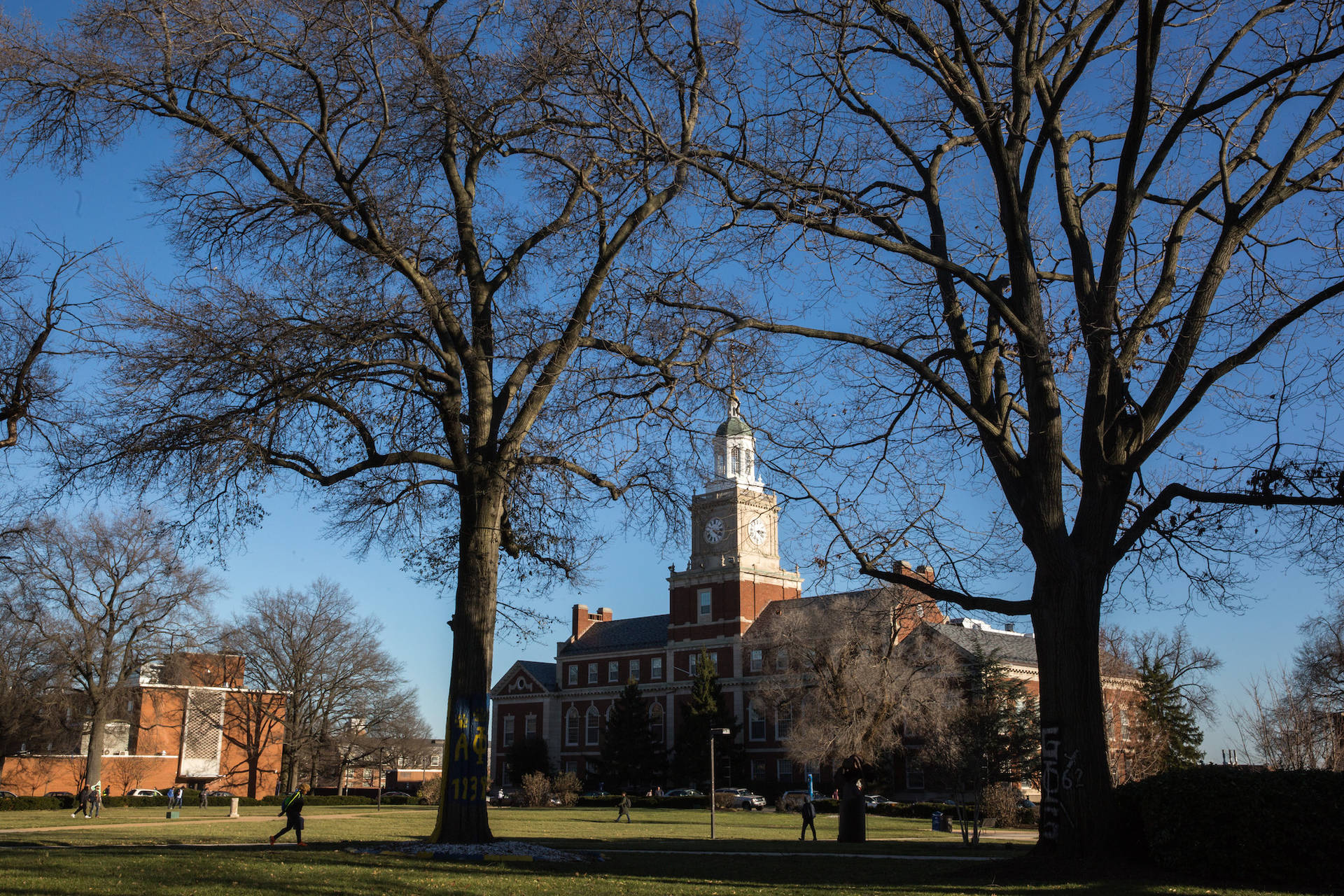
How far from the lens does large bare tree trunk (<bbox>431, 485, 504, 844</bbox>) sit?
15.2 m

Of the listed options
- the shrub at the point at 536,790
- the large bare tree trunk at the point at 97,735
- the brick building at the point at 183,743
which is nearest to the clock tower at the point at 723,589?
A: the shrub at the point at 536,790

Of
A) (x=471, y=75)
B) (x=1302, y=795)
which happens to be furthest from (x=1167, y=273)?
(x=471, y=75)

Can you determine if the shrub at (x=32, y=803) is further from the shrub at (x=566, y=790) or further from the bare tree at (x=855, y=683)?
the bare tree at (x=855, y=683)

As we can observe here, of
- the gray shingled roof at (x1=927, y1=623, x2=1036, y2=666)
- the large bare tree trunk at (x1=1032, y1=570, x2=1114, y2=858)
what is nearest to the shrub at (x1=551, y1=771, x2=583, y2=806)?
the gray shingled roof at (x1=927, y1=623, x2=1036, y2=666)

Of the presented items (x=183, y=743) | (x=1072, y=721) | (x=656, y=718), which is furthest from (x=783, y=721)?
(x=1072, y=721)

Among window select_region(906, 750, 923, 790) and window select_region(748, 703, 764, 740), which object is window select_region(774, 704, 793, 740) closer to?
window select_region(748, 703, 764, 740)

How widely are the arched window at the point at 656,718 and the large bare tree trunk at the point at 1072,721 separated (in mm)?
64763

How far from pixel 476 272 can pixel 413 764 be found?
318ft

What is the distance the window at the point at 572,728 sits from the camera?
83.5 metres

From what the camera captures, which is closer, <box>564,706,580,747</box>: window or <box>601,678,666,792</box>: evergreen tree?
<box>601,678,666,792</box>: evergreen tree

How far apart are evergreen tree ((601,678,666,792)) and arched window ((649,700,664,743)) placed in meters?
2.52

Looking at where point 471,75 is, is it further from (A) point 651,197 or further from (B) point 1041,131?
(B) point 1041,131

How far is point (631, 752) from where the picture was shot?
71.1 meters

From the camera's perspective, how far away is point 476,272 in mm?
16984
